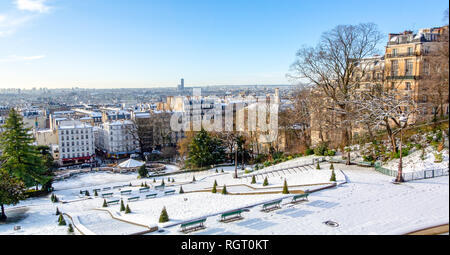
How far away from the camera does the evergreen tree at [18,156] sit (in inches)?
874

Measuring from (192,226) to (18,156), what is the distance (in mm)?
17330

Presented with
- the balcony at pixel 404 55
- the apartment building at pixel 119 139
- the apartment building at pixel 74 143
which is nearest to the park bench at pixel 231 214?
the balcony at pixel 404 55

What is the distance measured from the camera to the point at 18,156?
22.5 metres

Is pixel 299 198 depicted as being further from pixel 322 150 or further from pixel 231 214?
pixel 322 150

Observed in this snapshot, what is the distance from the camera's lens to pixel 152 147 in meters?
51.6

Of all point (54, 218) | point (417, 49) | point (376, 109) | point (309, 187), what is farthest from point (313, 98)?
point (54, 218)

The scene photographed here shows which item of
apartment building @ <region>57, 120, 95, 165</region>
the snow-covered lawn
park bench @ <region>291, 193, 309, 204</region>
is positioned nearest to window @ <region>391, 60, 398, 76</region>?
the snow-covered lawn

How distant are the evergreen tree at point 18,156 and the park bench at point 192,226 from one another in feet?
54.6

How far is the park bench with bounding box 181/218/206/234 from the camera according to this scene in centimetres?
962

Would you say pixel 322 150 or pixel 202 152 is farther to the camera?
pixel 202 152

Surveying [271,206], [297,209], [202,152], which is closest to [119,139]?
[202,152]
